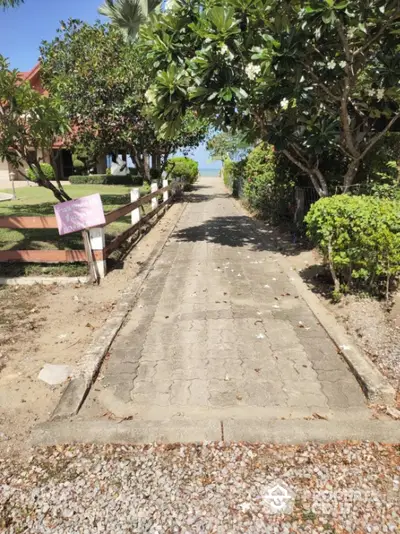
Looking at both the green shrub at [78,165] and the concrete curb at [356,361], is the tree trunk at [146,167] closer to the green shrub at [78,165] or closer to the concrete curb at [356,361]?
→ the green shrub at [78,165]

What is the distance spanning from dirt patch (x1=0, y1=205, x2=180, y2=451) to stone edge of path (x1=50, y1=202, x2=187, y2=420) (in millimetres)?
111

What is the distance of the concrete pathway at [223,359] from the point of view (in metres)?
3.27

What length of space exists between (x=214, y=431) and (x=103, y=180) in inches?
1184

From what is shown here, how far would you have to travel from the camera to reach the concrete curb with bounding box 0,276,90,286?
6.30 m

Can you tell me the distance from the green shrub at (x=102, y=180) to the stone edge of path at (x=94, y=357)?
1019 inches

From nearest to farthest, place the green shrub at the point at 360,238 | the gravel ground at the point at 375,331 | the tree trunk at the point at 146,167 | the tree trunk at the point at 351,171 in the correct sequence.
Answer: the gravel ground at the point at 375,331
the green shrub at the point at 360,238
the tree trunk at the point at 351,171
the tree trunk at the point at 146,167

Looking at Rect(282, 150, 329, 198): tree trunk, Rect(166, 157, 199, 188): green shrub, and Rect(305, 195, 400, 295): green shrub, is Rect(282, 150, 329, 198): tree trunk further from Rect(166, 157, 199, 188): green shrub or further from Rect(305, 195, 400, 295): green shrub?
Rect(166, 157, 199, 188): green shrub

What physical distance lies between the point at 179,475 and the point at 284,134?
7.02 metres

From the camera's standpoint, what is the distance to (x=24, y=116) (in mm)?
7168

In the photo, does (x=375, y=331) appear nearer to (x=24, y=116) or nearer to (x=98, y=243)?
(x=98, y=243)

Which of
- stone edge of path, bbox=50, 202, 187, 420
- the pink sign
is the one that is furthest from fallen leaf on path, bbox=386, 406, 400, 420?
the pink sign

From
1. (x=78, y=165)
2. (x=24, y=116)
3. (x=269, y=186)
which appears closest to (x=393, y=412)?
(x=24, y=116)

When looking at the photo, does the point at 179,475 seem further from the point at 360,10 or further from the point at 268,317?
the point at 360,10

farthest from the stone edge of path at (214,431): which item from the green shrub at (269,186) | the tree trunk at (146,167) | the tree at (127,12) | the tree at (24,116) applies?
the tree trunk at (146,167)
